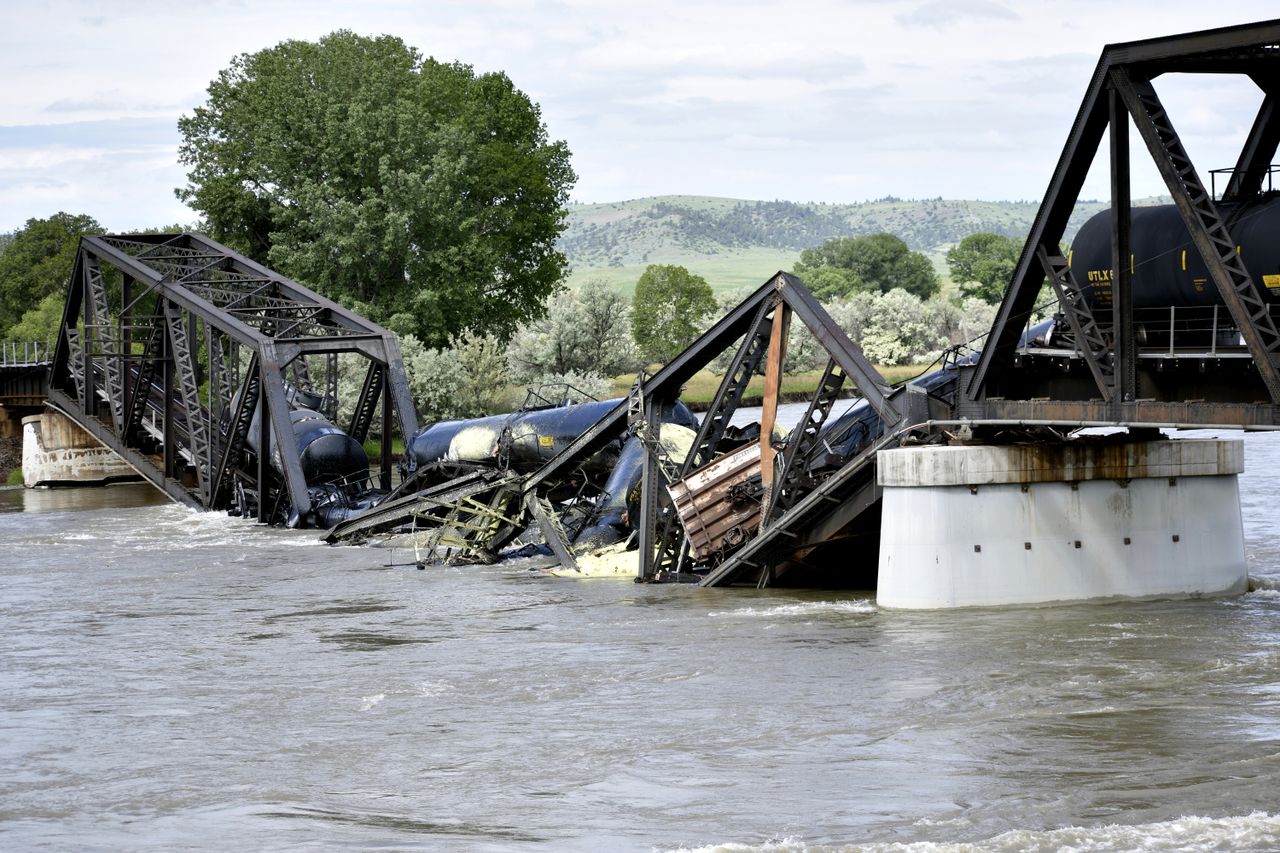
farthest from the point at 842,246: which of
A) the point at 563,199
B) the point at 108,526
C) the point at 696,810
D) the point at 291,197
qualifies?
the point at 696,810

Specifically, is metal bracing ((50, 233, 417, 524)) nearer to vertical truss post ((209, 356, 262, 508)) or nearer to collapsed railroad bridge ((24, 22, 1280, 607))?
vertical truss post ((209, 356, 262, 508))

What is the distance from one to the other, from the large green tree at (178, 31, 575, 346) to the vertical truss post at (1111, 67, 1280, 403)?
4961cm

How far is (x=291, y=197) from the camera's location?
72.0 meters

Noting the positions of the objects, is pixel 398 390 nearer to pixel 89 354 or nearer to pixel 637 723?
pixel 89 354

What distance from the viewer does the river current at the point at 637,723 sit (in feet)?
49.3

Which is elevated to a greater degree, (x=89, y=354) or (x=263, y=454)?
(x=89, y=354)

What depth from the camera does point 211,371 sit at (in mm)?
49688

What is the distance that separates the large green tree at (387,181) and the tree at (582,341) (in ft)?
5.18

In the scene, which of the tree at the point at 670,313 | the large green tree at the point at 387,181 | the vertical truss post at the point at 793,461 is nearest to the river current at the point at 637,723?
the vertical truss post at the point at 793,461

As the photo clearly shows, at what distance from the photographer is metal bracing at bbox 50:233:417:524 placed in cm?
4459

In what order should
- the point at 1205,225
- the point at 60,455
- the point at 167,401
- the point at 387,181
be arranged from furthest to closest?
the point at 387,181 < the point at 60,455 < the point at 167,401 < the point at 1205,225

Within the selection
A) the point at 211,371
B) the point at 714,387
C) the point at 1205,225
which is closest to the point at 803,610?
the point at 1205,225

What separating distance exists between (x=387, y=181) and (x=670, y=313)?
60.7 metres

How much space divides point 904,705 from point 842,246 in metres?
181
